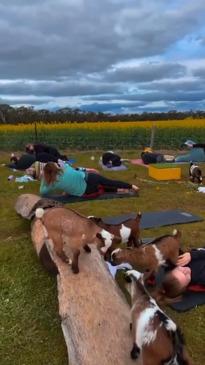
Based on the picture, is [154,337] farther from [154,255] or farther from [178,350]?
[154,255]

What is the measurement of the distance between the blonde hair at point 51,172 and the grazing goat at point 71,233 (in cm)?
404

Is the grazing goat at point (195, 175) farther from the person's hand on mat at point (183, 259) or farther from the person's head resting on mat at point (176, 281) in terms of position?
the person's head resting on mat at point (176, 281)

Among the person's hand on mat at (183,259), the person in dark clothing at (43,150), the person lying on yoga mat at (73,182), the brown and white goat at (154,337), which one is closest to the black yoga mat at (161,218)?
the person lying on yoga mat at (73,182)

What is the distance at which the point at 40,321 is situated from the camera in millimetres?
5160

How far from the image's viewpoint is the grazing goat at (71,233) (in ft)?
18.0

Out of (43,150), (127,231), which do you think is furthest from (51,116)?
(127,231)

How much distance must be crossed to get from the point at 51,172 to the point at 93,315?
5.87 m

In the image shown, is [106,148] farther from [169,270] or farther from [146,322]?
[146,322]

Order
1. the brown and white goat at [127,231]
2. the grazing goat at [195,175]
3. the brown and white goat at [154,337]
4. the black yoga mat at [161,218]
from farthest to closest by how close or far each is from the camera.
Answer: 1. the grazing goat at [195,175]
2. the black yoga mat at [161,218]
3. the brown and white goat at [127,231]
4. the brown and white goat at [154,337]

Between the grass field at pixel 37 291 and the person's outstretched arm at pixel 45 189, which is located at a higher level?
the person's outstretched arm at pixel 45 189

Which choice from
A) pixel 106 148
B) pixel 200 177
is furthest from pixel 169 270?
pixel 106 148

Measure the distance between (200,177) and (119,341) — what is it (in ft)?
30.3

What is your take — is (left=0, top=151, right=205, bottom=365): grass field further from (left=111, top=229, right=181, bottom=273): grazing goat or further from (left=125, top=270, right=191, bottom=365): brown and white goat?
(left=125, top=270, right=191, bottom=365): brown and white goat

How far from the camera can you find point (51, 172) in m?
9.91
